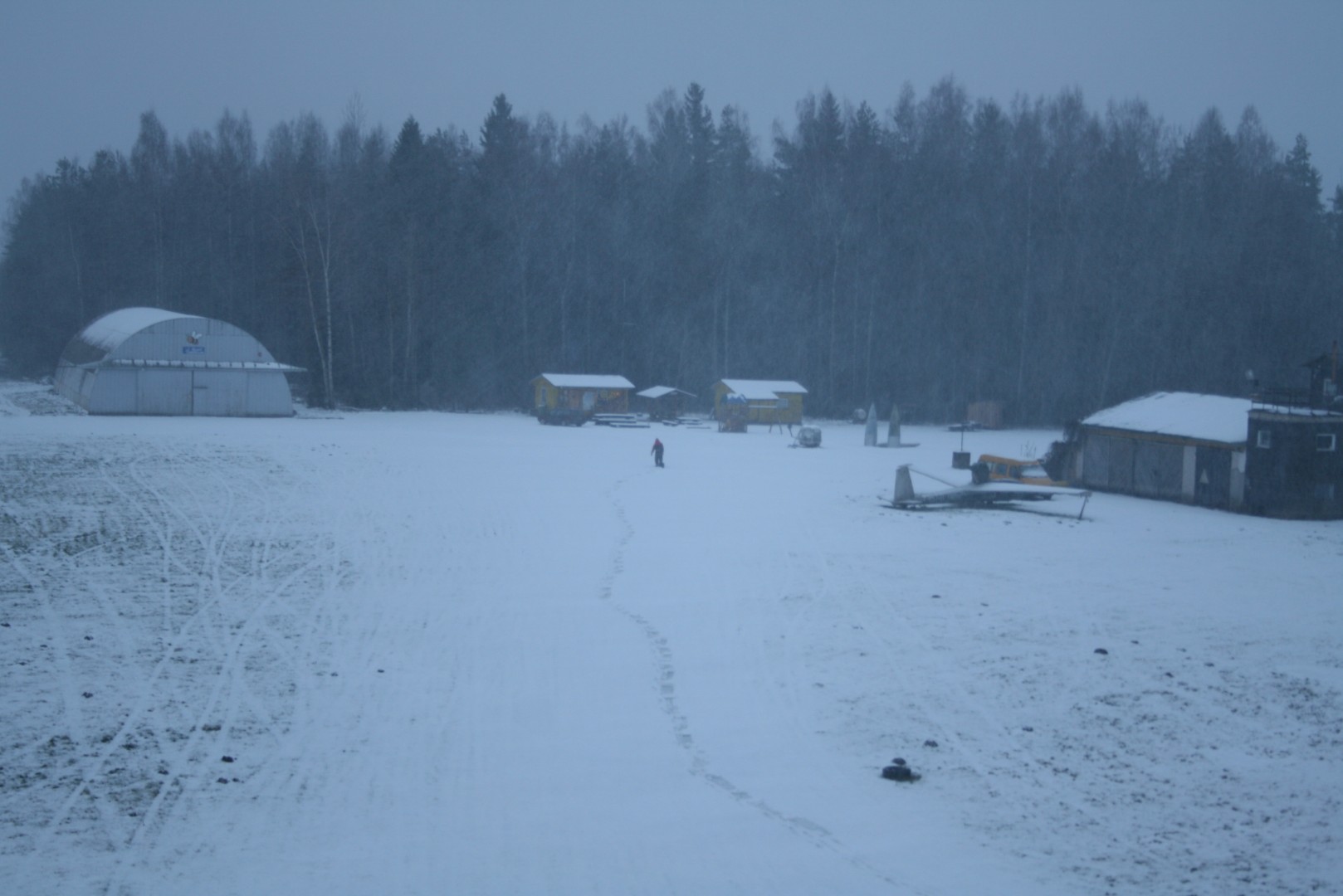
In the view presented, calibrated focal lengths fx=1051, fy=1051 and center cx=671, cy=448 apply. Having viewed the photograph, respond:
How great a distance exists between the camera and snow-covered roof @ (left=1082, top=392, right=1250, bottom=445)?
88.1ft

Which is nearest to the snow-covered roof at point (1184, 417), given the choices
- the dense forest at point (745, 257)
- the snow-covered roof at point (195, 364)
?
the dense forest at point (745, 257)

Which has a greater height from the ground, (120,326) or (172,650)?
(120,326)

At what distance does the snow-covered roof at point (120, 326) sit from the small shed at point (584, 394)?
16.9 metres

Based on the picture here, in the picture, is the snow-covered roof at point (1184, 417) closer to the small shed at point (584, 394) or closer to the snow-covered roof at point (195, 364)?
the small shed at point (584, 394)

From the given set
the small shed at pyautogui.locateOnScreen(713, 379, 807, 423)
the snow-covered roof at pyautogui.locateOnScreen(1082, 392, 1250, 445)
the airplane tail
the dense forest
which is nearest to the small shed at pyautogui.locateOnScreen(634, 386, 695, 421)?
the small shed at pyautogui.locateOnScreen(713, 379, 807, 423)

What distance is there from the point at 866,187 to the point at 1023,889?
5759cm

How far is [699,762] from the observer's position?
868cm

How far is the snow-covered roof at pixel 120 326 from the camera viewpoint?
141ft

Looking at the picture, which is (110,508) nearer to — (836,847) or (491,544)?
(491,544)

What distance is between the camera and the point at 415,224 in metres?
58.5

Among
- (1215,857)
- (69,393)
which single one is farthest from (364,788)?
(69,393)

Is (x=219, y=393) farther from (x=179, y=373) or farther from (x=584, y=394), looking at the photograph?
(x=584, y=394)

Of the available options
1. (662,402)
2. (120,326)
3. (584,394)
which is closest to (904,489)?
(584,394)

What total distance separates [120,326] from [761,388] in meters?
29.6
